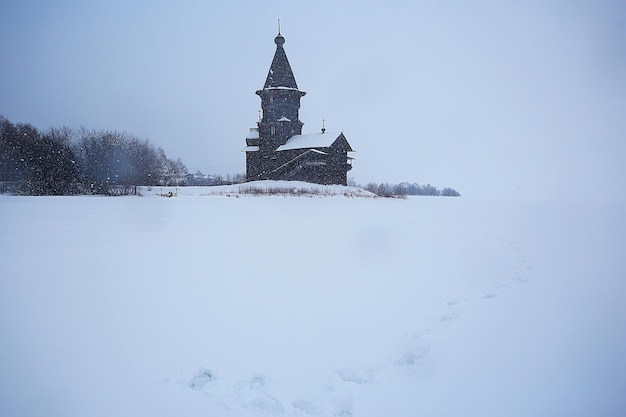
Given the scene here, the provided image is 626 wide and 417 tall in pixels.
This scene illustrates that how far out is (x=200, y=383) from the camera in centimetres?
362

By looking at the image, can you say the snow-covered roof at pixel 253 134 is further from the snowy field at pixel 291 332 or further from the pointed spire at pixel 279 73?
the snowy field at pixel 291 332

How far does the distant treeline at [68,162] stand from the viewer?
27547mm

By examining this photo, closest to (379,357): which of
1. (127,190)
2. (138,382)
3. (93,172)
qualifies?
(138,382)

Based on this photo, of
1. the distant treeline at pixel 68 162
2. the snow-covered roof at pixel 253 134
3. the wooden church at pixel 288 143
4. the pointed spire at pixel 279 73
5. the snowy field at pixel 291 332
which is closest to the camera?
the snowy field at pixel 291 332

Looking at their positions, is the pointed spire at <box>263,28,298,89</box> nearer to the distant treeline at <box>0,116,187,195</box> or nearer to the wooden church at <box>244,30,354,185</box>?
the wooden church at <box>244,30,354,185</box>

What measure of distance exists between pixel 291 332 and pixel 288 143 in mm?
36637

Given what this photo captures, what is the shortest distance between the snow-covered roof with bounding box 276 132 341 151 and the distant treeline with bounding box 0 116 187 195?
13691 mm

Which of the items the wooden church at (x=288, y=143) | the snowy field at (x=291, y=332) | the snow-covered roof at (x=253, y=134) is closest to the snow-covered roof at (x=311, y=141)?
the wooden church at (x=288, y=143)

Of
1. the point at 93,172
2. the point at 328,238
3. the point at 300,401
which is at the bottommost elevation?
the point at 300,401

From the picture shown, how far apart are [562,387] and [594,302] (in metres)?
3.00

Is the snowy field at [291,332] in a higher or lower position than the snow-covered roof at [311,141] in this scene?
lower

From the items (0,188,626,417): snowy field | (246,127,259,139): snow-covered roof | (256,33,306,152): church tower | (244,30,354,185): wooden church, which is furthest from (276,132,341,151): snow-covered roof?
(0,188,626,417): snowy field

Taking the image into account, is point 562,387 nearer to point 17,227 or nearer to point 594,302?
point 594,302

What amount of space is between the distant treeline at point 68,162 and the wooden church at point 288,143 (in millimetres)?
11957
